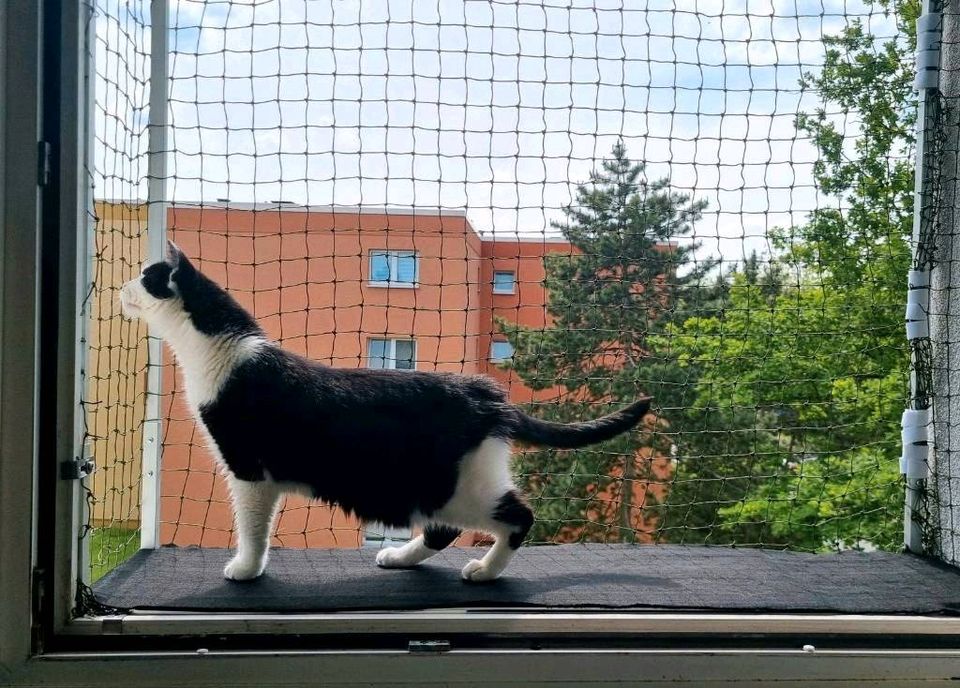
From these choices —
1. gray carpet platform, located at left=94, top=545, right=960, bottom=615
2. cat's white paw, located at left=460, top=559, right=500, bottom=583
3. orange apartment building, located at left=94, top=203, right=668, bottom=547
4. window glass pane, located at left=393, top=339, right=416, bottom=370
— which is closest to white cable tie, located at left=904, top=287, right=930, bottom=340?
gray carpet platform, located at left=94, top=545, right=960, bottom=615

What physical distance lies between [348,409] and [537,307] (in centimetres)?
96

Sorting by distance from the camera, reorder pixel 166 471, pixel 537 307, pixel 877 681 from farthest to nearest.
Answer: pixel 537 307
pixel 166 471
pixel 877 681

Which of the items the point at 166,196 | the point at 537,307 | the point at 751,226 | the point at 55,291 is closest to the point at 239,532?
the point at 55,291

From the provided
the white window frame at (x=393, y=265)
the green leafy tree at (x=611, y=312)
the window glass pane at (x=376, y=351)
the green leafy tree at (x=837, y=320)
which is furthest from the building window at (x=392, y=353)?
the green leafy tree at (x=837, y=320)

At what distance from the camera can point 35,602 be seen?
3.92 feet

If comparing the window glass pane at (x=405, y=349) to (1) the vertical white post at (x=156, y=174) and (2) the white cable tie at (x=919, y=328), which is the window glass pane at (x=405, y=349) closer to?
(1) the vertical white post at (x=156, y=174)

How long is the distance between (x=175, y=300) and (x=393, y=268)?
0.96m

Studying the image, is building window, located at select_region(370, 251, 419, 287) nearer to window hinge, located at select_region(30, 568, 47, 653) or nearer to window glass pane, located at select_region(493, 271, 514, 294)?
window glass pane, located at select_region(493, 271, 514, 294)

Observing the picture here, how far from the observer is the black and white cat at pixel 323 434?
5.06 ft

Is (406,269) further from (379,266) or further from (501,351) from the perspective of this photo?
(501,351)

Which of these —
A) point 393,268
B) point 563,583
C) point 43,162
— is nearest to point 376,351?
point 393,268

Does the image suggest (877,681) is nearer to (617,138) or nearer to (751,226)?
(751,226)

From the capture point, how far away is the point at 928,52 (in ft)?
6.29

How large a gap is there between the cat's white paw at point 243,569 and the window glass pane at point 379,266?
107 centimetres
